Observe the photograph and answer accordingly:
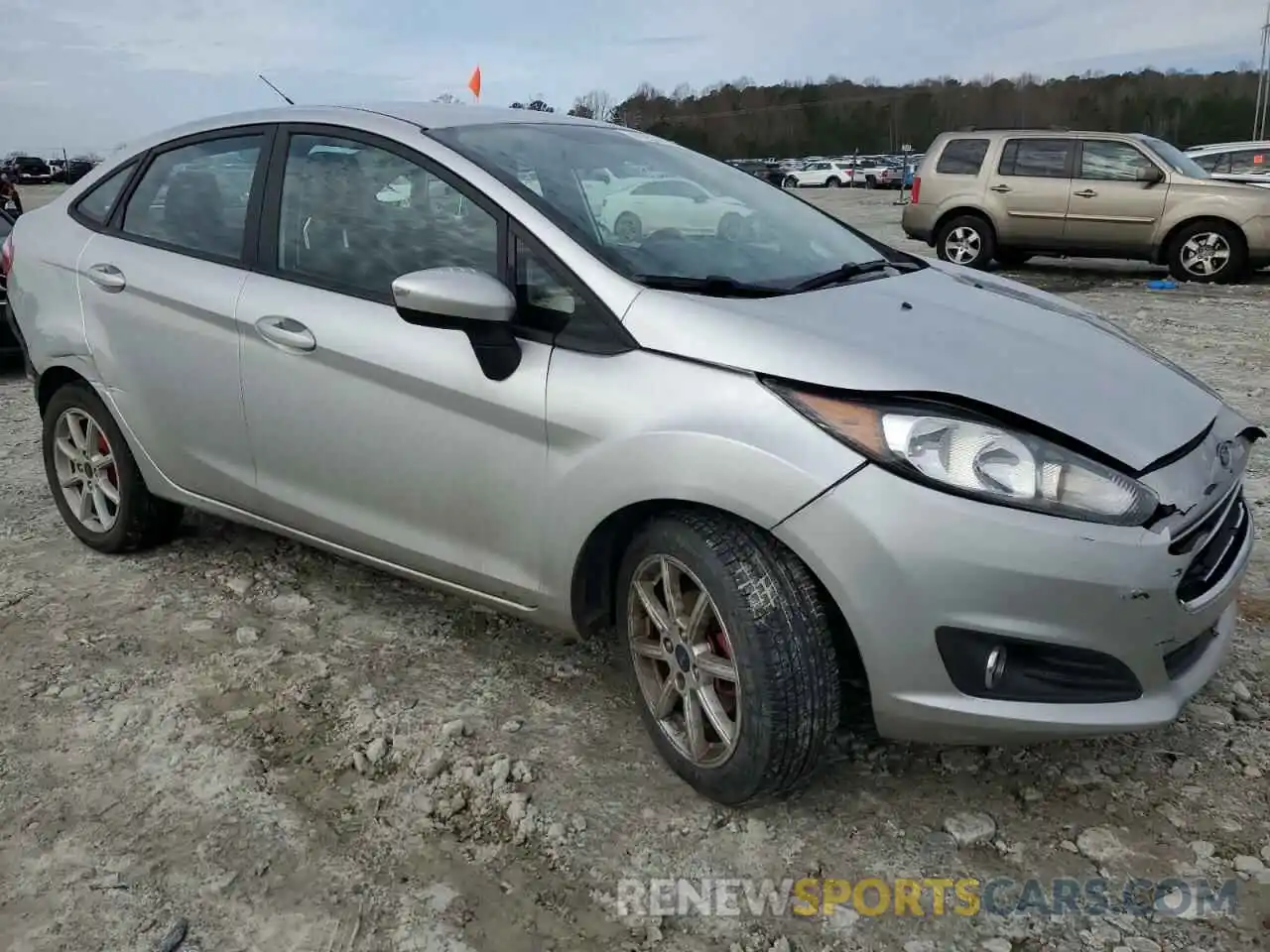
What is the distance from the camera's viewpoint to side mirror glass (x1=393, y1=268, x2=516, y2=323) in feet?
8.06

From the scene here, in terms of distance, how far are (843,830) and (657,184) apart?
1.89 meters

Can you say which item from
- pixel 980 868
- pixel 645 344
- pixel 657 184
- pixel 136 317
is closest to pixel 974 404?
pixel 645 344

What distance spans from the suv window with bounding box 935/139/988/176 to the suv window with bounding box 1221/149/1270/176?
4414 mm

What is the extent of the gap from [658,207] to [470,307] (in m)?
0.77

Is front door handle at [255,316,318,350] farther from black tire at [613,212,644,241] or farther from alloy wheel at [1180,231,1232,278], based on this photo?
alloy wheel at [1180,231,1232,278]

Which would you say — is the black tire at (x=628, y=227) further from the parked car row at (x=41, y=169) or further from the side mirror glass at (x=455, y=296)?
the parked car row at (x=41, y=169)

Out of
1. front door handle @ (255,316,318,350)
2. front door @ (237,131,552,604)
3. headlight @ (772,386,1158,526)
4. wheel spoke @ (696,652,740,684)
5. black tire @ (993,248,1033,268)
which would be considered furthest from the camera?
black tire @ (993,248,1033,268)

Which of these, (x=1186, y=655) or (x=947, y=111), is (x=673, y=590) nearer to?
(x=1186, y=655)

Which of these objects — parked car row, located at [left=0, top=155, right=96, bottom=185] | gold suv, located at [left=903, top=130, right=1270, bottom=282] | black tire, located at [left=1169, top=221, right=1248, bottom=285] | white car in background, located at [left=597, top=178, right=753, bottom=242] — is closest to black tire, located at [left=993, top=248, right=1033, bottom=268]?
gold suv, located at [left=903, top=130, right=1270, bottom=282]

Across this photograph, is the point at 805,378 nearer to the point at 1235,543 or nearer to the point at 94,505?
the point at 1235,543

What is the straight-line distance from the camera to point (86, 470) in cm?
398

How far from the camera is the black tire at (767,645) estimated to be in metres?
2.21

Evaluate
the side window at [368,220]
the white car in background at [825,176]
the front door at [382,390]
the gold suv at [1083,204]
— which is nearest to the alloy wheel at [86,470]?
the front door at [382,390]

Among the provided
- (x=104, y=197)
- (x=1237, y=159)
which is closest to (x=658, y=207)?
(x=104, y=197)
